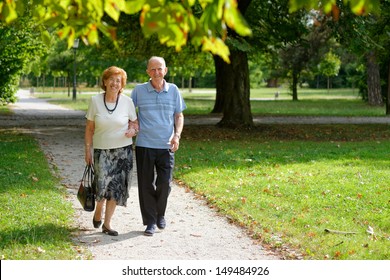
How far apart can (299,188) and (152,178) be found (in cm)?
353

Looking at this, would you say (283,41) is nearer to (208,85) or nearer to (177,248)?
(177,248)

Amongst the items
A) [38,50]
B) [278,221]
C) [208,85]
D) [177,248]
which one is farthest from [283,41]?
[208,85]

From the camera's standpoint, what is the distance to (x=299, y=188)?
10.8 metres

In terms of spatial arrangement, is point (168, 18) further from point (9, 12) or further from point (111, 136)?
point (111, 136)

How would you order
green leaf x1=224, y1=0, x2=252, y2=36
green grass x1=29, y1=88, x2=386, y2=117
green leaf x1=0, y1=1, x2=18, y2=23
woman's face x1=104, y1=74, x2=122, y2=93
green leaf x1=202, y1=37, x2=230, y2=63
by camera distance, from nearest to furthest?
green leaf x1=224, y1=0, x2=252, y2=36, green leaf x1=202, y1=37, x2=230, y2=63, green leaf x1=0, y1=1, x2=18, y2=23, woman's face x1=104, y1=74, x2=122, y2=93, green grass x1=29, y1=88, x2=386, y2=117

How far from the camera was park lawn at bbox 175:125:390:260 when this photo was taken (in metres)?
7.59

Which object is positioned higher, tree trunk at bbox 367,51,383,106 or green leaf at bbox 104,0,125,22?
green leaf at bbox 104,0,125,22

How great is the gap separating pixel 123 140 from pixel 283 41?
14704 millimetres

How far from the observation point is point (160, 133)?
7.82 m

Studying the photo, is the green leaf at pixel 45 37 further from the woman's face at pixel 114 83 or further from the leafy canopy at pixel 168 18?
the woman's face at pixel 114 83

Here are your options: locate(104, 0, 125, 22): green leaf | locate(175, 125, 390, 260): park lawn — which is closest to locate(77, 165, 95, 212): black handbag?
locate(175, 125, 390, 260): park lawn

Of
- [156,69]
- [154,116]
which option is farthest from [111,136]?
[156,69]

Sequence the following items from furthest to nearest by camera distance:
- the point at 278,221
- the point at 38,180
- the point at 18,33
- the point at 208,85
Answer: the point at 208,85 → the point at 18,33 → the point at 38,180 → the point at 278,221

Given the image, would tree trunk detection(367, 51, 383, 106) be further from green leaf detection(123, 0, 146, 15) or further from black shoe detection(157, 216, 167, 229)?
green leaf detection(123, 0, 146, 15)
